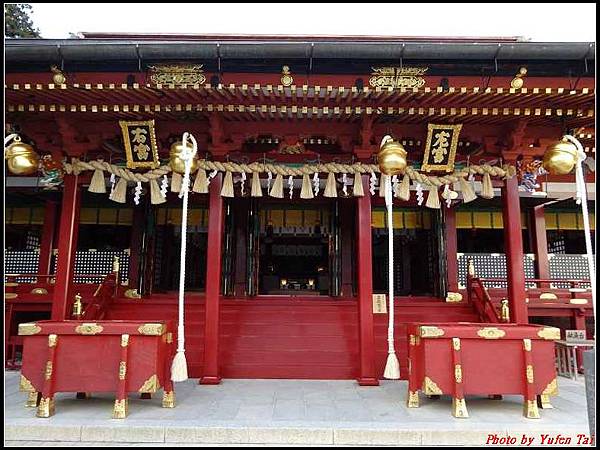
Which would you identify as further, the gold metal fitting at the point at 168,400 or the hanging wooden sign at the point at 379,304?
the hanging wooden sign at the point at 379,304

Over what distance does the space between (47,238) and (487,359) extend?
1048cm

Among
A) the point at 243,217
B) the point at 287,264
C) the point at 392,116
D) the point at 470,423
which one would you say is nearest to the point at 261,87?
the point at 392,116

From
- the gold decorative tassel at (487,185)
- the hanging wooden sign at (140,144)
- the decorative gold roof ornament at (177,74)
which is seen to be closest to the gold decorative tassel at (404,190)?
the gold decorative tassel at (487,185)

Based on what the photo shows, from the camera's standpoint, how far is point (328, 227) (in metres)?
11.1

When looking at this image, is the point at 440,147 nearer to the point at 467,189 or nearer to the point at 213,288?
the point at 467,189

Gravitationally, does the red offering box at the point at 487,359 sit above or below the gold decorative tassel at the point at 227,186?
below

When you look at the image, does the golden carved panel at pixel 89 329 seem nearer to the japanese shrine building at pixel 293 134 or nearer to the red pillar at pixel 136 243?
the japanese shrine building at pixel 293 134

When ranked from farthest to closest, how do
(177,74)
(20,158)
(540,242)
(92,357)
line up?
(540,242) < (177,74) < (20,158) < (92,357)

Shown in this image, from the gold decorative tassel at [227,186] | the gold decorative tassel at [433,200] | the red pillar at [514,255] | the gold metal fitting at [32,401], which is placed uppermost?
the gold decorative tassel at [227,186]

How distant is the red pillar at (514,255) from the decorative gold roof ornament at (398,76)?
2.37 m

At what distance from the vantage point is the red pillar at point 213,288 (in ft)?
21.3

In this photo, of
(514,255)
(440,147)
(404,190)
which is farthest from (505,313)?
(440,147)

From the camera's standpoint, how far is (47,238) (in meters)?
10.6

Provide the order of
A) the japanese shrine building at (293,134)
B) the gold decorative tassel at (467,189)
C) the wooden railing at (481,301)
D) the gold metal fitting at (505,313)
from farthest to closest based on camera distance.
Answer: the wooden railing at (481,301), the gold metal fitting at (505,313), the gold decorative tassel at (467,189), the japanese shrine building at (293,134)
